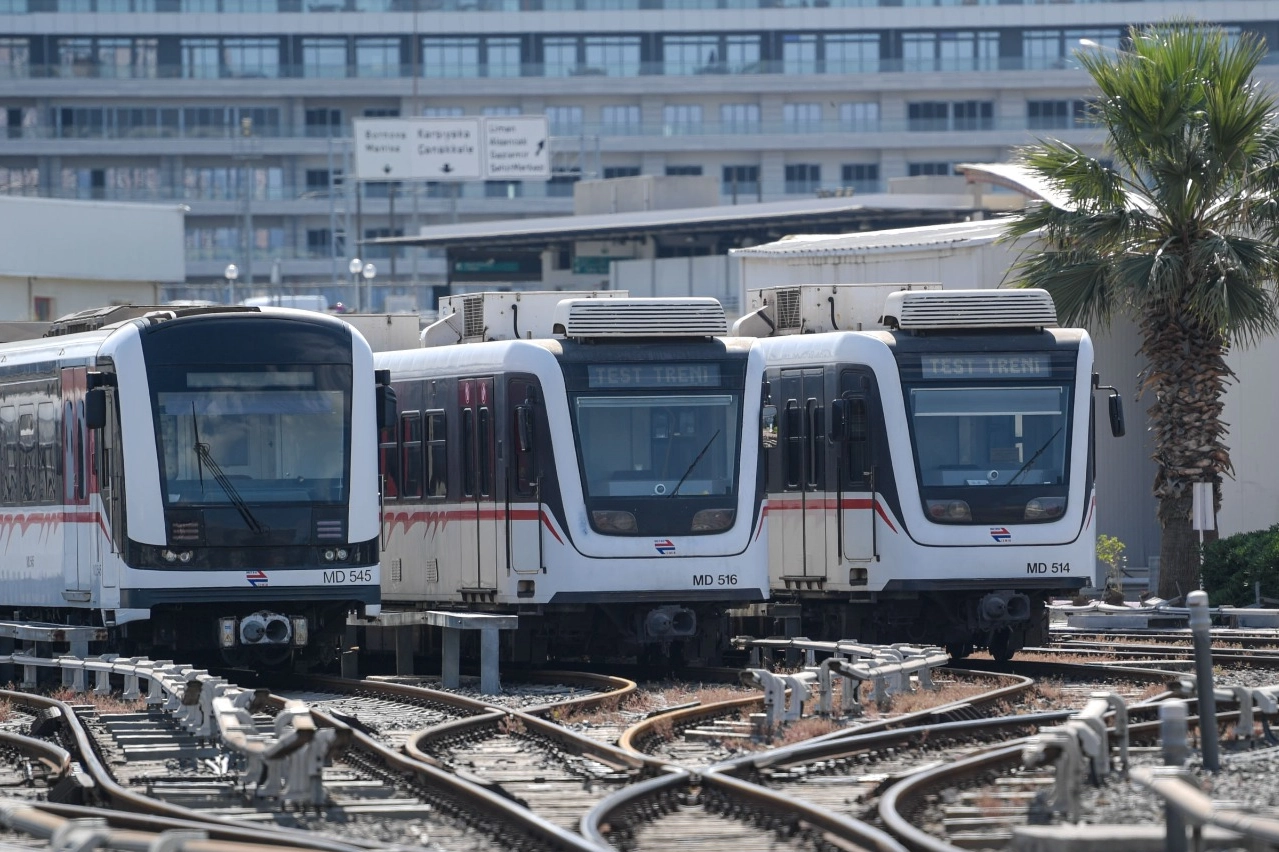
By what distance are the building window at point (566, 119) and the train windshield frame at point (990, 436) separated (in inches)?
3472

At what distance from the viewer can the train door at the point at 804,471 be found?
73.7 feet

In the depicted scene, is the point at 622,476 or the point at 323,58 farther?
the point at 323,58

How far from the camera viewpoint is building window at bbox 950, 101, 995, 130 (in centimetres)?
10862

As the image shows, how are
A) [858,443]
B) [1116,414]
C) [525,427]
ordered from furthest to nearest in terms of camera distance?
[858,443], [1116,414], [525,427]

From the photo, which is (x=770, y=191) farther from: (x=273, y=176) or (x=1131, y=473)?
(x=1131, y=473)

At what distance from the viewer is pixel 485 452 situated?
70.0ft

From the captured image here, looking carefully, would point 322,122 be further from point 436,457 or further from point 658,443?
point 658,443

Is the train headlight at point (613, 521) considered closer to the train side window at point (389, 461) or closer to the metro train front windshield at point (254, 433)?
the metro train front windshield at point (254, 433)

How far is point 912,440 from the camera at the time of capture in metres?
21.6

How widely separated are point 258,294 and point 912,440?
7283cm

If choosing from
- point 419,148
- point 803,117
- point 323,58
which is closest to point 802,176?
point 803,117

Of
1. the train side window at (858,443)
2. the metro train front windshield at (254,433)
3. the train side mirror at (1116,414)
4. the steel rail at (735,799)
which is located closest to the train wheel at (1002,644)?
the train side window at (858,443)

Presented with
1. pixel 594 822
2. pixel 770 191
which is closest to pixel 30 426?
pixel 594 822

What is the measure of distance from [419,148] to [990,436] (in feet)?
246
